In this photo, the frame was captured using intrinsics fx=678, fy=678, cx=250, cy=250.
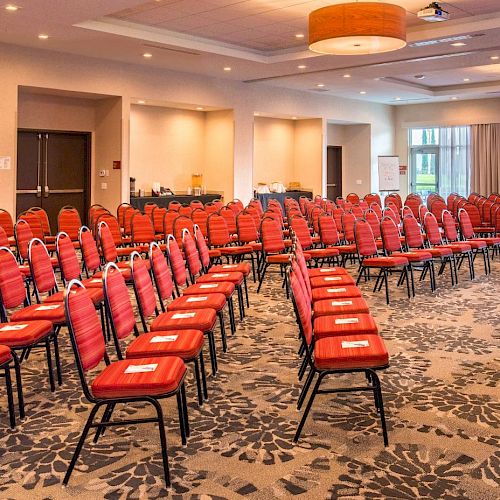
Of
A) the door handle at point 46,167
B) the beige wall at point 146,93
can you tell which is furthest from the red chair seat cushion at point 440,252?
the door handle at point 46,167

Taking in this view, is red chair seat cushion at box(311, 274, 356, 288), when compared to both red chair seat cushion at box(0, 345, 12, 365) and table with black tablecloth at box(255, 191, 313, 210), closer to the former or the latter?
red chair seat cushion at box(0, 345, 12, 365)

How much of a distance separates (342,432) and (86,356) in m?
1.64

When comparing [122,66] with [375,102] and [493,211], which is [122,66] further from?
[375,102]

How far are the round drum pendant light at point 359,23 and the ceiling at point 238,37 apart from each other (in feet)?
7.94

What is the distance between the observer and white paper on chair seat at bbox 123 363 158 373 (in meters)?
3.67

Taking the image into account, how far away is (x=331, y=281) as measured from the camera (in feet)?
22.0

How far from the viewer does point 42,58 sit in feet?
43.8

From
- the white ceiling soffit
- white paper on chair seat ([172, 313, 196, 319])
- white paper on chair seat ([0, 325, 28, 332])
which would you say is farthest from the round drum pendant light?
white paper on chair seat ([0, 325, 28, 332])

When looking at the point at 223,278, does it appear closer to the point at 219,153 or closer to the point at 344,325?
the point at 344,325

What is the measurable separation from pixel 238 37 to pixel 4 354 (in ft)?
34.9

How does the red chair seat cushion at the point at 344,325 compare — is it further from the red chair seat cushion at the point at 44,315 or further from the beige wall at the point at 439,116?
the beige wall at the point at 439,116

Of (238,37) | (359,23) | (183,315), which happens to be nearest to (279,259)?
(359,23)

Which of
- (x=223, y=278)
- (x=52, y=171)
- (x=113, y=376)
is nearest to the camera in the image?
(x=113, y=376)

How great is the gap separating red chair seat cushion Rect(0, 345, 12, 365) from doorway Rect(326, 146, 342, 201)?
20.3 m
